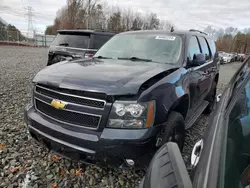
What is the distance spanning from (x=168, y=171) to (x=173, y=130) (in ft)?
→ 4.70

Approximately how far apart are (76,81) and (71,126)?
1.50 feet

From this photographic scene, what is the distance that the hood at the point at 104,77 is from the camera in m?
1.90

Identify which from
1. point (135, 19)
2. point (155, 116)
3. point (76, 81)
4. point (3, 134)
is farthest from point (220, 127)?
point (135, 19)

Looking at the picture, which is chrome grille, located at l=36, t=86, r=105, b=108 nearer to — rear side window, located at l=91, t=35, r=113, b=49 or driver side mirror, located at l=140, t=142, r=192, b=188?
driver side mirror, located at l=140, t=142, r=192, b=188

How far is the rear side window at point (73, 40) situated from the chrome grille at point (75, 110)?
3986 millimetres

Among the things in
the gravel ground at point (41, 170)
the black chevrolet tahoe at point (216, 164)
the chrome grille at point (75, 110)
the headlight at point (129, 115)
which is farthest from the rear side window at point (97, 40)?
the black chevrolet tahoe at point (216, 164)

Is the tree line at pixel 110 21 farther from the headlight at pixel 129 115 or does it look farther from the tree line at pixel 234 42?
the headlight at pixel 129 115

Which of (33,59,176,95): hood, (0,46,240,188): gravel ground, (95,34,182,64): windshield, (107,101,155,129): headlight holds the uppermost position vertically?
(95,34,182,64): windshield

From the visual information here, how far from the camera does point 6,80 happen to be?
21.9 feet

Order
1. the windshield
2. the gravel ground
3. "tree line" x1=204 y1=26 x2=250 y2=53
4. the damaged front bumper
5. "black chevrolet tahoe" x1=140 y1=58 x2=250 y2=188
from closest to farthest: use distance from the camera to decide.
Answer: "black chevrolet tahoe" x1=140 y1=58 x2=250 y2=188
the damaged front bumper
the gravel ground
the windshield
"tree line" x1=204 y1=26 x2=250 y2=53

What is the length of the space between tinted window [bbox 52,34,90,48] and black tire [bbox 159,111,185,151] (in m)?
4.33

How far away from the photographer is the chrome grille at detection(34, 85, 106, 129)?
192 centimetres

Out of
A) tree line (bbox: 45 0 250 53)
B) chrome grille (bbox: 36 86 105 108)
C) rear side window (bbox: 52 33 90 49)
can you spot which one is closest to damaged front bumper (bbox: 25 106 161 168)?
chrome grille (bbox: 36 86 105 108)

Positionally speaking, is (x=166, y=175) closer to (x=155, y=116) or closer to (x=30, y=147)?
(x=155, y=116)
